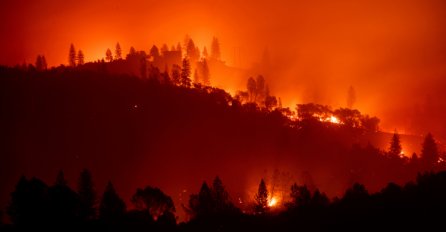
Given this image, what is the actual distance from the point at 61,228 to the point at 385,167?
87534 millimetres

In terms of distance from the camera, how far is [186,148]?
403 feet

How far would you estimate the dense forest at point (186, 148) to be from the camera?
83750 millimetres

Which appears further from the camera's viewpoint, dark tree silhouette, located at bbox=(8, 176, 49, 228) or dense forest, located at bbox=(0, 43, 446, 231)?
dense forest, located at bbox=(0, 43, 446, 231)

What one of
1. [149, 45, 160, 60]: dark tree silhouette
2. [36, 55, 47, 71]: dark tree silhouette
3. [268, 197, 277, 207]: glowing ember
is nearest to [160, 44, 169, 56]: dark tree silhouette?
[149, 45, 160, 60]: dark tree silhouette

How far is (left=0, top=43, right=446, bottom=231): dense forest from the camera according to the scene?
3297 inches

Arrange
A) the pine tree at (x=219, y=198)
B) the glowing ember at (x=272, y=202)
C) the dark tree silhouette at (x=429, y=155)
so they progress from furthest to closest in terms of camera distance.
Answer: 1. the dark tree silhouette at (x=429, y=155)
2. the glowing ember at (x=272, y=202)
3. the pine tree at (x=219, y=198)

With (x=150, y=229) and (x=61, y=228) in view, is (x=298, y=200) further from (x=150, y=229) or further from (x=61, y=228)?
(x=61, y=228)

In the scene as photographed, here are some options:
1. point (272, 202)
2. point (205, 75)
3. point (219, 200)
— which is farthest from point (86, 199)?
point (205, 75)

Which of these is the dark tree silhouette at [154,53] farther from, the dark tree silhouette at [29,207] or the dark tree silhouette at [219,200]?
the dark tree silhouette at [29,207]

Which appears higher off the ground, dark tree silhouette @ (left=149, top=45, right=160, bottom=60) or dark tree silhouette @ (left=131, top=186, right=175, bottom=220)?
dark tree silhouette @ (left=149, top=45, right=160, bottom=60)

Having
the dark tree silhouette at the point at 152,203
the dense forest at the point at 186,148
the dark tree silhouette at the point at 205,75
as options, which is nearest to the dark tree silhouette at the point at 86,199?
the dense forest at the point at 186,148

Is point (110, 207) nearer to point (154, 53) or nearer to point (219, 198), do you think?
point (219, 198)

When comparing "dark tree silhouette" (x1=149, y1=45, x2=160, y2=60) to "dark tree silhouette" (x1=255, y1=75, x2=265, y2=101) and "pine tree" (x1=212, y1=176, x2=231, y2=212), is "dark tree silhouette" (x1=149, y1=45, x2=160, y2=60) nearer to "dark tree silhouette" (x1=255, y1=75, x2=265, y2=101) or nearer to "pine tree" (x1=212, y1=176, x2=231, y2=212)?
"dark tree silhouette" (x1=255, y1=75, x2=265, y2=101)

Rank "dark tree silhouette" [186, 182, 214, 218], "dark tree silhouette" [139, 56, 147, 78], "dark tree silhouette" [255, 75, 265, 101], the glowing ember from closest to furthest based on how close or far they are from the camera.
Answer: "dark tree silhouette" [186, 182, 214, 218]
the glowing ember
"dark tree silhouette" [139, 56, 147, 78]
"dark tree silhouette" [255, 75, 265, 101]
